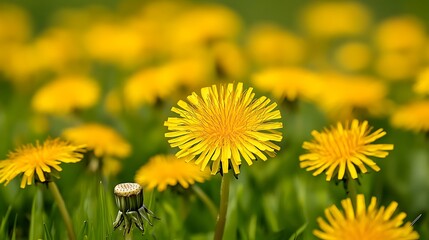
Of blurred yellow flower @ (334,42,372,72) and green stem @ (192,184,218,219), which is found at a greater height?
blurred yellow flower @ (334,42,372,72)

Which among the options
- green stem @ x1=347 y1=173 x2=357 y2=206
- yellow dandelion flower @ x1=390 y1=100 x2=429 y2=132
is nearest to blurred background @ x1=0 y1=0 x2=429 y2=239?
yellow dandelion flower @ x1=390 y1=100 x2=429 y2=132

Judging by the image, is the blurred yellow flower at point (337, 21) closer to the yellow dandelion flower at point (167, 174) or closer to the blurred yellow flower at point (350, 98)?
the blurred yellow flower at point (350, 98)

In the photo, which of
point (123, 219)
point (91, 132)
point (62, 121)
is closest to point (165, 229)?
point (123, 219)

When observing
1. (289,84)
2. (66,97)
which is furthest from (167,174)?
(66,97)

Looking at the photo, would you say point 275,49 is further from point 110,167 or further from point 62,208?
point 62,208

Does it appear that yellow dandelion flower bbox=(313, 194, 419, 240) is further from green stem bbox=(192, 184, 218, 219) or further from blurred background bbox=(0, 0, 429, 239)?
green stem bbox=(192, 184, 218, 219)

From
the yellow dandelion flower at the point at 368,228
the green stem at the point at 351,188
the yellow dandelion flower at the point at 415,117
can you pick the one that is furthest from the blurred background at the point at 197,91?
the yellow dandelion flower at the point at 368,228

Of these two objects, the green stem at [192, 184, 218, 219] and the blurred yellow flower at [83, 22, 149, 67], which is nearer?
the green stem at [192, 184, 218, 219]
